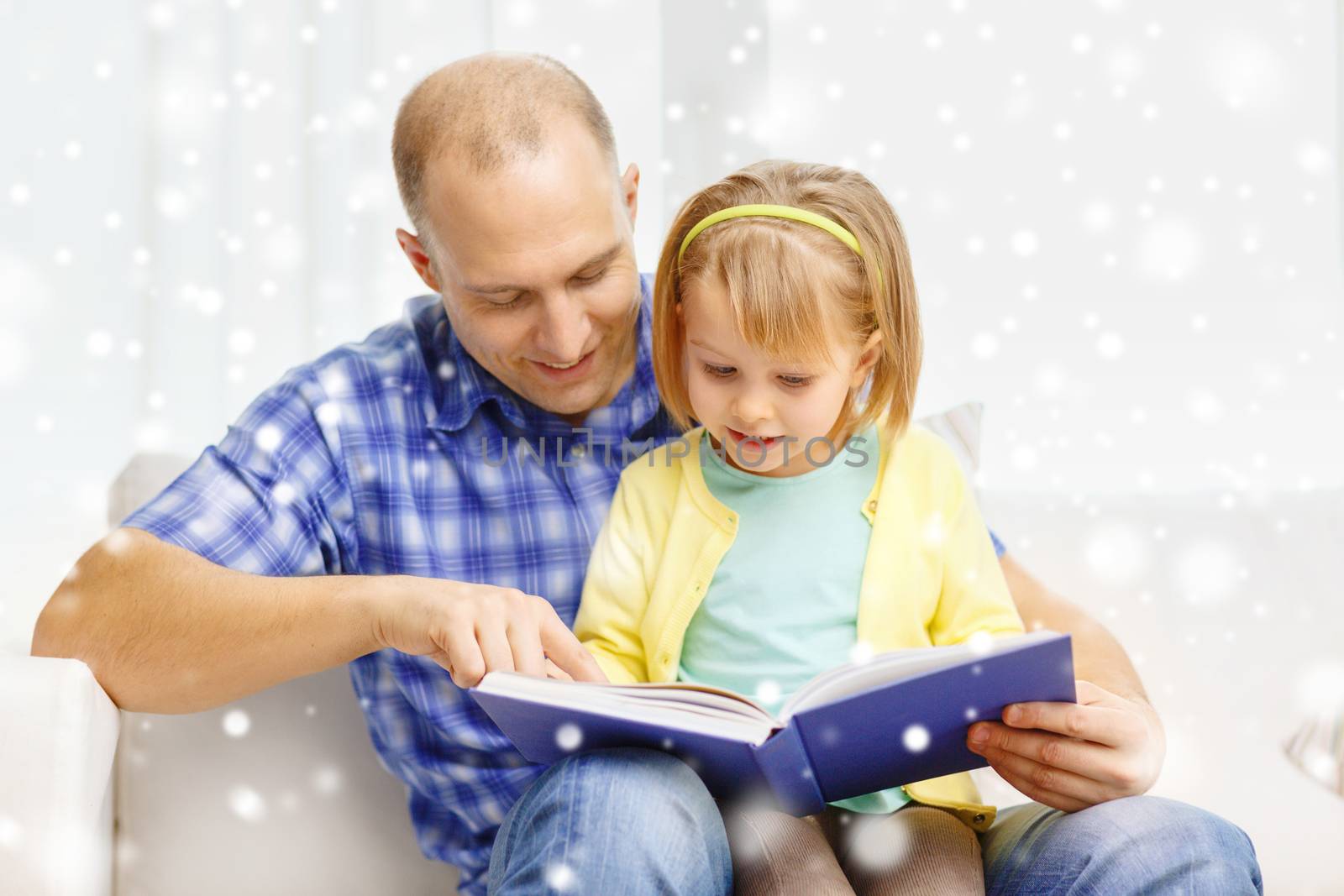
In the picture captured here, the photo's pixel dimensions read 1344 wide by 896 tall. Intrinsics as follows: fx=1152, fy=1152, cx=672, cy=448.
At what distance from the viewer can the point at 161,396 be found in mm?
2062

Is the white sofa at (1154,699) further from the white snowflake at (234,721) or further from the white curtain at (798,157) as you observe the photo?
the white curtain at (798,157)

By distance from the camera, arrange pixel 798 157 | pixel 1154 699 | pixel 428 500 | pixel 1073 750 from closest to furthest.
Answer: pixel 1073 750
pixel 428 500
pixel 1154 699
pixel 798 157

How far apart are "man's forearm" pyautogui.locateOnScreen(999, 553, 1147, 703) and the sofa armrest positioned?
39.0 inches

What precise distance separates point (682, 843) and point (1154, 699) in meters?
0.82

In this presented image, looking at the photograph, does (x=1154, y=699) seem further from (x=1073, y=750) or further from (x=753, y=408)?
(x=753, y=408)

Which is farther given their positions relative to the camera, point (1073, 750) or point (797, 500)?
point (797, 500)

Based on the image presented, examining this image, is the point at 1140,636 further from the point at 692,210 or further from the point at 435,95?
the point at 435,95

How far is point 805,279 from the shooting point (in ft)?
3.74

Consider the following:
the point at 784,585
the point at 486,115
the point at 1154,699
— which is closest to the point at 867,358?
the point at 784,585

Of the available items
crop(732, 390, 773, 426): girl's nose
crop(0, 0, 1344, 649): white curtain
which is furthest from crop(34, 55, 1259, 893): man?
crop(0, 0, 1344, 649): white curtain

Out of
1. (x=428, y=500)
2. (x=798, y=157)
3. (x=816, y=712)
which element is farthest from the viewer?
(x=798, y=157)

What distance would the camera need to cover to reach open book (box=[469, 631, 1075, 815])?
85 cm

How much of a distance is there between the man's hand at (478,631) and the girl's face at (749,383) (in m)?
0.28

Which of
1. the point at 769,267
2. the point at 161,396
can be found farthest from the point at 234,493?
the point at 161,396
